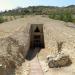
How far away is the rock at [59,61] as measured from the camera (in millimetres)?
27469

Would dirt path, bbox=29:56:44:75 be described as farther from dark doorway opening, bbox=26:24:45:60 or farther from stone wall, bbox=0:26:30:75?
dark doorway opening, bbox=26:24:45:60

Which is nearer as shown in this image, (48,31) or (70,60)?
(70,60)

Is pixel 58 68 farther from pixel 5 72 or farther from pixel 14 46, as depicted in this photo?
pixel 14 46

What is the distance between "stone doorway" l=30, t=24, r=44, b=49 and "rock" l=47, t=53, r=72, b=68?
17855 millimetres

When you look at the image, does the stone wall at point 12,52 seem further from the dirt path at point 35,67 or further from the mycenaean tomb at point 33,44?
the dirt path at point 35,67

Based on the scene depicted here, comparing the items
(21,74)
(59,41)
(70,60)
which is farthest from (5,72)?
(59,41)

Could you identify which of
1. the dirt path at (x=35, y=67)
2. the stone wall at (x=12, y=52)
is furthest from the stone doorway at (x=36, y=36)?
the dirt path at (x=35, y=67)

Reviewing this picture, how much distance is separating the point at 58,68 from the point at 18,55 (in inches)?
239

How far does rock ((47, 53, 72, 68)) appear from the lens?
27.5 metres

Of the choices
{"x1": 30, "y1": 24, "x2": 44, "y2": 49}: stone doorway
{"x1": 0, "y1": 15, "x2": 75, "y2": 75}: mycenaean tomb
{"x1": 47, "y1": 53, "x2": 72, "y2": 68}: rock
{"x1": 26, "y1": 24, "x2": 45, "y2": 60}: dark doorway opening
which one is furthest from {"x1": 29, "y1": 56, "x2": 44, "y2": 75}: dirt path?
{"x1": 30, "y1": 24, "x2": 44, "y2": 49}: stone doorway

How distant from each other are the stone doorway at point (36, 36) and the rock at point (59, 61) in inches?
703

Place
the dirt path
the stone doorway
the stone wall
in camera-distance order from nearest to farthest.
Result: 1. the stone wall
2. the dirt path
3. the stone doorway

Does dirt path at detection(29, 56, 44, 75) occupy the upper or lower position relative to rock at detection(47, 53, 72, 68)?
lower

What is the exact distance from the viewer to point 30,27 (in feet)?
155
